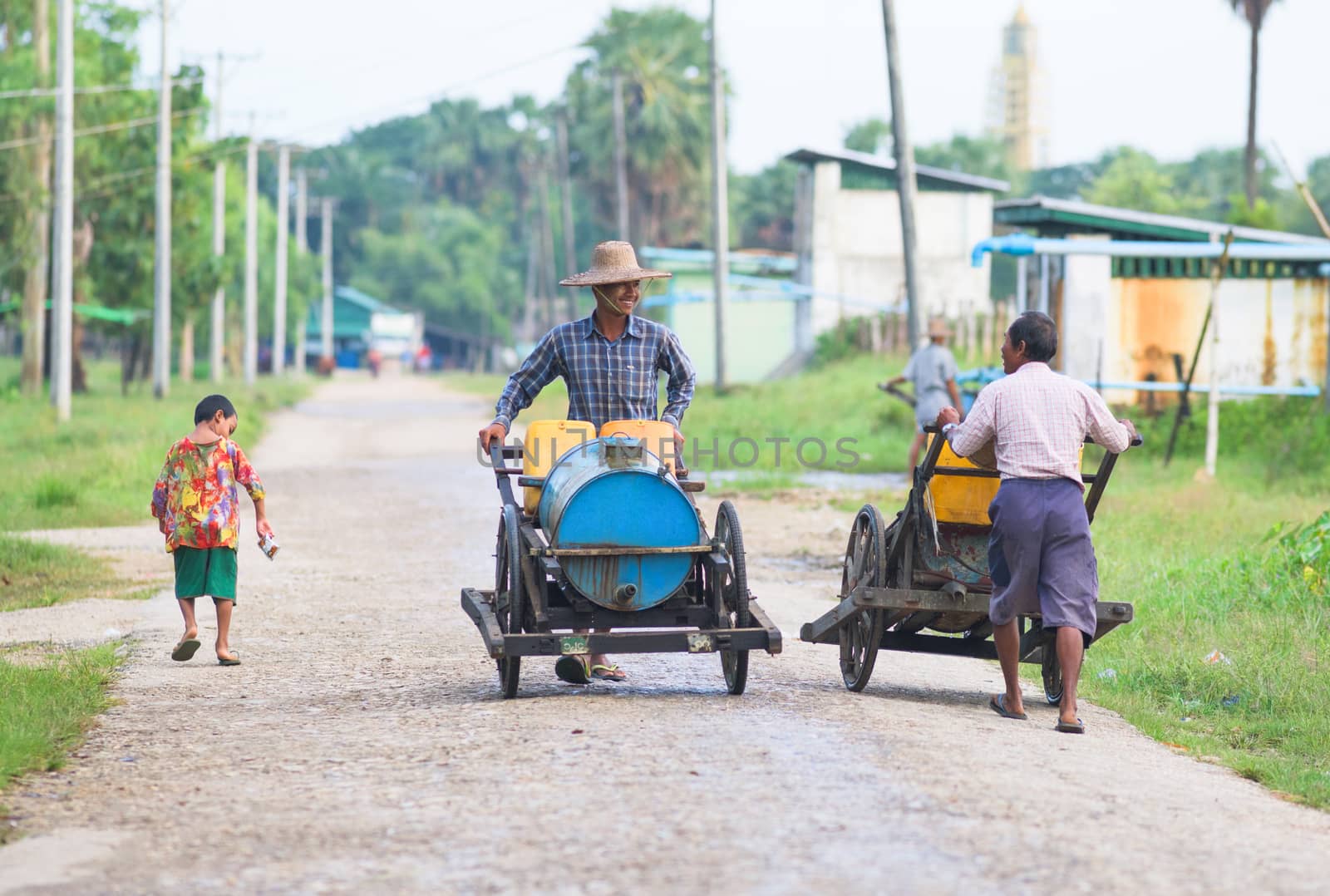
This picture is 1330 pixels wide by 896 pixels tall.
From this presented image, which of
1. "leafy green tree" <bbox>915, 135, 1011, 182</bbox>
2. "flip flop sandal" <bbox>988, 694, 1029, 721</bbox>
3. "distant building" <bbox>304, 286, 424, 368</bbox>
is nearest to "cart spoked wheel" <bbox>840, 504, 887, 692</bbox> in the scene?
"flip flop sandal" <bbox>988, 694, 1029, 721</bbox>

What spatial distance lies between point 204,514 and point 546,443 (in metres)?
2.07

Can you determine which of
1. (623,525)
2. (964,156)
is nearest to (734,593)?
(623,525)

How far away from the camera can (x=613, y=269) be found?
7.89 m

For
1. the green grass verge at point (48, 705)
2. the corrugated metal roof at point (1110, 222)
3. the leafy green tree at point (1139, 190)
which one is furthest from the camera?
the leafy green tree at point (1139, 190)

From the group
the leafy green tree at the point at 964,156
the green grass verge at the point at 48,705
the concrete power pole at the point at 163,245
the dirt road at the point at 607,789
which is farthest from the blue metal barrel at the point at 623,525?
the leafy green tree at the point at 964,156

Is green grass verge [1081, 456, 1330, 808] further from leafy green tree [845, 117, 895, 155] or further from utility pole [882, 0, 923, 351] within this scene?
leafy green tree [845, 117, 895, 155]

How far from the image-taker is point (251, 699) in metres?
7.84

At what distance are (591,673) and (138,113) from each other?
1403 inches

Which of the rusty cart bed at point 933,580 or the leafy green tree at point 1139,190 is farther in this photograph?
the leafy green tree at point 1139,190

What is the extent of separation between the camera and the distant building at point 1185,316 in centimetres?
2180

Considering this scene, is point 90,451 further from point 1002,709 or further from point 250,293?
point 250,293

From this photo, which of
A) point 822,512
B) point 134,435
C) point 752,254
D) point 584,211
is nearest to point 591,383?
point 822,512

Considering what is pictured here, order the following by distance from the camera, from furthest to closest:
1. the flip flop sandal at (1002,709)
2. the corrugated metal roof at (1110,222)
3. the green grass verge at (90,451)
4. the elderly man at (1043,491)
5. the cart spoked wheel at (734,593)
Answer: the corrugated metal roof at (1110,222) → the green grass verge at (90,451) → the flip flop sandal at (1002,709) → the cart spoked wheel at (734,593) → the elderly man at (1043,491)

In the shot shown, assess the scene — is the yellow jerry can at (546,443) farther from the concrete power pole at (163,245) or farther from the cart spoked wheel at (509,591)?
the concrete power pole at (163,245)
